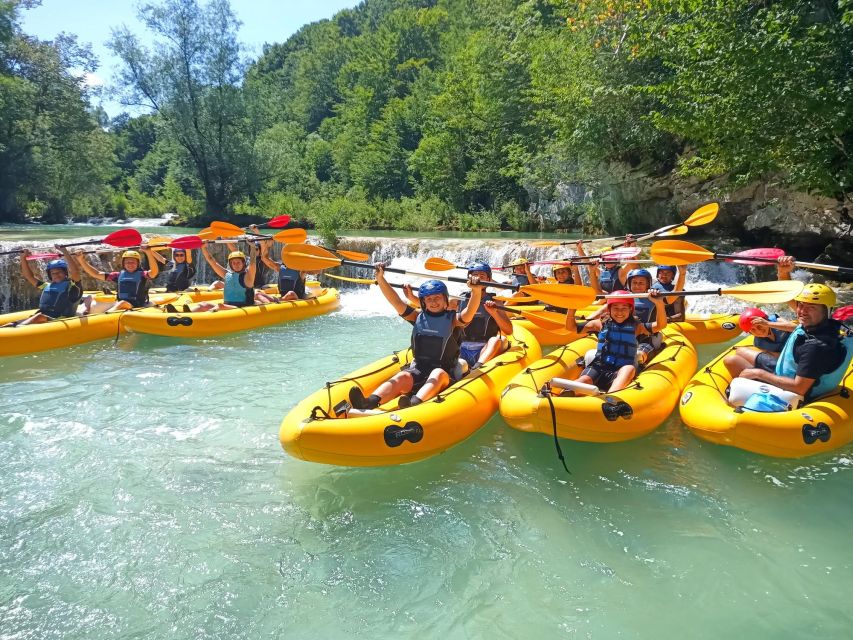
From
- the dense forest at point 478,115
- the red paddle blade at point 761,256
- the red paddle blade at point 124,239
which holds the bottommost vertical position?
the red paddle blade at point 761,256

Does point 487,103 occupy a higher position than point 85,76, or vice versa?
point 85,76

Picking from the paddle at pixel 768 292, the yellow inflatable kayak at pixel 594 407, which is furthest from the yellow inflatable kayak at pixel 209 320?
the paddle at pixel 768 292

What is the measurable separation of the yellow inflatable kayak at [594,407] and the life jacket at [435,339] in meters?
0.53

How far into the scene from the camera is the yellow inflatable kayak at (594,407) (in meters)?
3.44

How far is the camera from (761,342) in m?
4.44

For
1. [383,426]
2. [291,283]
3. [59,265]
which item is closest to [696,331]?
[383,426]

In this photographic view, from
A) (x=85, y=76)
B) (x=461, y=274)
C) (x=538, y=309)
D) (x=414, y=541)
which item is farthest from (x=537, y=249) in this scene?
(x=85, y=76)

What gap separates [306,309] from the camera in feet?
26.8

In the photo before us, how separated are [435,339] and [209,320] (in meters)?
3.96

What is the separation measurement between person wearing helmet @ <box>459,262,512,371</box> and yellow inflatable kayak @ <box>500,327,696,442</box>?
2.02 feet

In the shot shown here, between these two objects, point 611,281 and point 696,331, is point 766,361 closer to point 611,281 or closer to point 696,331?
point 696,331

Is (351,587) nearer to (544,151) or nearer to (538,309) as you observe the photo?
(538,309)

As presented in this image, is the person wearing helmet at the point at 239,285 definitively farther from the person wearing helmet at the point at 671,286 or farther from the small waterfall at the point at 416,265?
the person wearing helmet at the point at 671,286

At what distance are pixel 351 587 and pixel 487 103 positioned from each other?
61.7 ft
